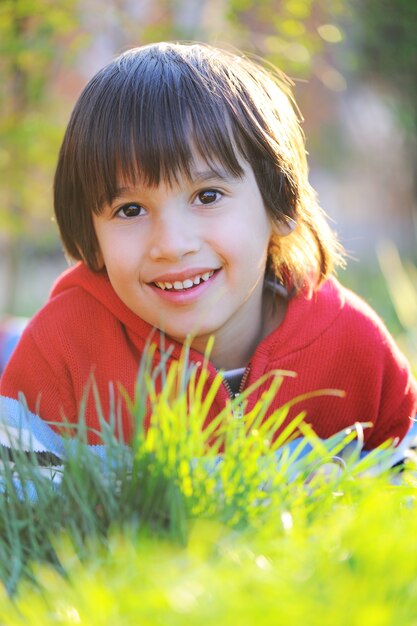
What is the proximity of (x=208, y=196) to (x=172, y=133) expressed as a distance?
6.6 inches

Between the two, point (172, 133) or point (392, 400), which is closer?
point (172, 133)

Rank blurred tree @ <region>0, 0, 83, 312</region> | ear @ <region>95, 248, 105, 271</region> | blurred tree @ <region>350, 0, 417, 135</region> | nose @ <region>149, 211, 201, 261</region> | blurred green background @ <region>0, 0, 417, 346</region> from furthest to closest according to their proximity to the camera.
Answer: blurred tree @ <region>350, 0, 417, 135</region> < blurred green background @ <region>0, 0, 417, 346</region> < blurred tree @ <region>0, 0, 83, 312</region> < ear @ <region>95, 248, 105, 271</region> < nose @ <region>149, 211, 201, 261</region>

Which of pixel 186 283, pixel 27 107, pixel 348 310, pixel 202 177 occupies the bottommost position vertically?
pixel 348 310

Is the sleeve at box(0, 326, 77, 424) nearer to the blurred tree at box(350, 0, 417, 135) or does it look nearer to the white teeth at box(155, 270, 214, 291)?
the white teeth at box(155, 270, 214, 291)

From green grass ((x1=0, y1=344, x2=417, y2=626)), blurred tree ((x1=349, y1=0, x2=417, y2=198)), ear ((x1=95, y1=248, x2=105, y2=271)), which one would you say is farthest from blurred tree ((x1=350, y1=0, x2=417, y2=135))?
green grass ((x1=0, y1=344, x2=417, y2=626))

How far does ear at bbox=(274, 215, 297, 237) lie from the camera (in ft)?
7.32

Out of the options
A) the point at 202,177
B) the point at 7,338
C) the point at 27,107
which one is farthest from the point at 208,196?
the point at 27,107

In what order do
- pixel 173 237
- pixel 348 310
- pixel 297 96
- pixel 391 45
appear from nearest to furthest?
pixel 173 237, pixel 348 310, pixel 391 45, pixel 297 96

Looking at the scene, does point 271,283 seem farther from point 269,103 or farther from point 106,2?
point 106,2

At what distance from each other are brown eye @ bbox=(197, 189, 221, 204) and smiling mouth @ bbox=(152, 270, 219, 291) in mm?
173

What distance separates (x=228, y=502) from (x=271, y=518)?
70 mm

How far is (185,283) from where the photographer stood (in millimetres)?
2023

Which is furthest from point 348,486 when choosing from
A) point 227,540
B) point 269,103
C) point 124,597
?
point 269,103

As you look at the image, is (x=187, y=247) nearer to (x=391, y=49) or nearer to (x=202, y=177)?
(x=202, y=177)
